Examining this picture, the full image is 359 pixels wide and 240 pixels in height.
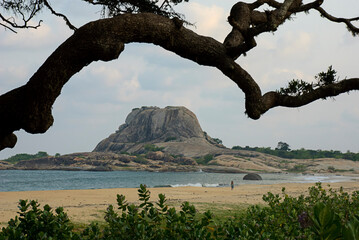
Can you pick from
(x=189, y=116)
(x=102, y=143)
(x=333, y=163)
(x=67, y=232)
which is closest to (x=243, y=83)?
(x=67, y=232)

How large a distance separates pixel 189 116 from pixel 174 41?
16086cm

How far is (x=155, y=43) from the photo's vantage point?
18.0ft

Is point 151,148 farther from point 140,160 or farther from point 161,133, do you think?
point 161,133

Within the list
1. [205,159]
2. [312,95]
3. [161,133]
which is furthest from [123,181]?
[161,133]

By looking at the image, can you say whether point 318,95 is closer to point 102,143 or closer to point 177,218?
point 177,218

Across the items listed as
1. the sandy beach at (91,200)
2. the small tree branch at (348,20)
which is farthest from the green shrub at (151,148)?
the small tree branch at (348,20)

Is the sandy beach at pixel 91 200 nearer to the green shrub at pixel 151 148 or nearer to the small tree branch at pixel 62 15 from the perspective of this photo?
the small tree branch at pixel 62 15

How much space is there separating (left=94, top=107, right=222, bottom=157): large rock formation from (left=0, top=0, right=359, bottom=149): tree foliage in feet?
443

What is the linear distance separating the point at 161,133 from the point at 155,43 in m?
157

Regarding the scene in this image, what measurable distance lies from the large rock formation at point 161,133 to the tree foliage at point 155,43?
135154mm

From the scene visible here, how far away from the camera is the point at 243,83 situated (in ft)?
19.4

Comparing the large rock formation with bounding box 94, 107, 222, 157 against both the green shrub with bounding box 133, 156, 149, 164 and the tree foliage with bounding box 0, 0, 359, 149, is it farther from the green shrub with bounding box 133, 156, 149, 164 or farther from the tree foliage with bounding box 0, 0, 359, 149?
the tree foliage with bounding box 0, 0, 359, 149

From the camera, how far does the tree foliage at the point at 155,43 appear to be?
4.92 meters

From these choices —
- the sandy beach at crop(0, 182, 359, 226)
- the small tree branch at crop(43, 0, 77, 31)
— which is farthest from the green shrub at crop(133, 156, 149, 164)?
the small tree branch at crop(43, 0, 77, 31)
